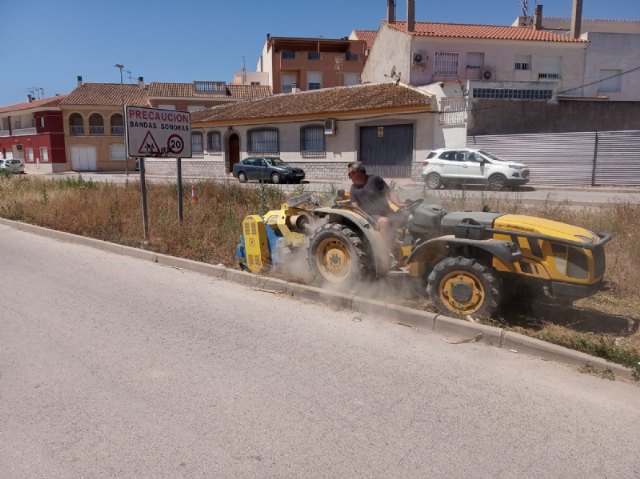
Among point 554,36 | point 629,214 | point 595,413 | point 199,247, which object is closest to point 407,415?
point 595,413

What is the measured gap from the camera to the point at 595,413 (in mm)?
3568

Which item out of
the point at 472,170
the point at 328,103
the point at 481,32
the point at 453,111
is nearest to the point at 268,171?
the point at 328,103

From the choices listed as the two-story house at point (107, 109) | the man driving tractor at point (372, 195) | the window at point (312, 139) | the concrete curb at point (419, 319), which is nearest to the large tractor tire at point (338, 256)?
the concrete curb at point (419, 319)

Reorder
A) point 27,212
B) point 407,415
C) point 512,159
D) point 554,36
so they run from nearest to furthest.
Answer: point 407,415 → point 27,212 → point 512,159 → point 554,36

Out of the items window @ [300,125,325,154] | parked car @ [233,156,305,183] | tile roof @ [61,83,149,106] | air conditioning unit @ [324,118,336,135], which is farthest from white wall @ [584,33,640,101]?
tile roof @ [61,83,149,106]

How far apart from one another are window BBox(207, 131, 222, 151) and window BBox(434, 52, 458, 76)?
50.8 ft

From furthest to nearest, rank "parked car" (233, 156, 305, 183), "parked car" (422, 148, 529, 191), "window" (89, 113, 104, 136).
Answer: "window" (89, 113, 104, 136)
"parked car" (233, 156, 305, 183)
"parked car" (422, 148, 529, 191)

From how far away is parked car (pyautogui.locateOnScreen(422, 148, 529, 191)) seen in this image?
20562mm

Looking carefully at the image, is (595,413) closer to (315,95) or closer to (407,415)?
(407,415)

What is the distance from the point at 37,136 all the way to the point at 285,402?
5648 centimetres

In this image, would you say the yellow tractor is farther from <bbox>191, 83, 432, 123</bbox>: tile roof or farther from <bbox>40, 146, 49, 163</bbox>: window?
<bbox>40, 146, 49, 163</bbox>: window

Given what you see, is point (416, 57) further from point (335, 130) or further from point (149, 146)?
point (149, 146)

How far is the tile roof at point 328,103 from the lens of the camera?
85.8ft

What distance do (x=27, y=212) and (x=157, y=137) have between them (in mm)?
6303
